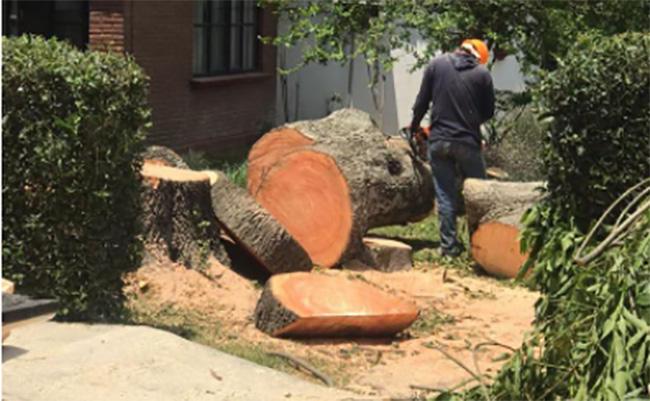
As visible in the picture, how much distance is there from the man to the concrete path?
14.8 ft

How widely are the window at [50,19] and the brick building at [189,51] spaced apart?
1 centimetres

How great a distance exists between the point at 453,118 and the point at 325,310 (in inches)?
131

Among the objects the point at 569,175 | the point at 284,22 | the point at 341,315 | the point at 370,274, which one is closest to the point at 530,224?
the point at 569,175

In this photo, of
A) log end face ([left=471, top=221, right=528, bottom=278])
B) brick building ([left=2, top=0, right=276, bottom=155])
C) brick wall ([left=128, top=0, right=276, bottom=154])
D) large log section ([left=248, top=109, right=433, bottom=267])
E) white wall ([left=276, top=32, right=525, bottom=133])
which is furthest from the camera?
white wall ([left=276, top=32, right=525, bottom=133])

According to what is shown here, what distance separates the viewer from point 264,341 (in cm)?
789

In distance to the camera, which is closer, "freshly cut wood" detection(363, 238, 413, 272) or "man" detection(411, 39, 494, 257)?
"freshly cut wood" detection(363, 238, 413, 272)

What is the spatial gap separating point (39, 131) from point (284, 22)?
1155 cm

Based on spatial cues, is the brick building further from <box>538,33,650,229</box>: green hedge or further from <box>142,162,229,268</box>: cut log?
<box>538,33,650,229</box>: green hedge

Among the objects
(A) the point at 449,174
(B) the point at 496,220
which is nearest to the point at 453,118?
(A) the point at 449,174

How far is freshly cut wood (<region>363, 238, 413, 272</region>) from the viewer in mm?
10320

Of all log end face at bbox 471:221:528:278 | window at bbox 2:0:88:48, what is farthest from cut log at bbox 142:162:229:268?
window at bbox 2:0:88:48

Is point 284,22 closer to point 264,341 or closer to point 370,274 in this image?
point 370,274

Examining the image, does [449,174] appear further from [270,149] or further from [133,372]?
[133,372]

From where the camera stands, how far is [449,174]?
1094 centimetres
